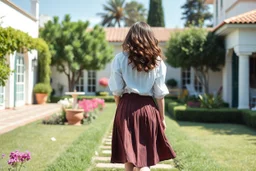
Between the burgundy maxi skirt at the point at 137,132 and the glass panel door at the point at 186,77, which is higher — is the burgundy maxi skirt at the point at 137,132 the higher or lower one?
the lower one

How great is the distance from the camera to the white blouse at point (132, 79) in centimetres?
296

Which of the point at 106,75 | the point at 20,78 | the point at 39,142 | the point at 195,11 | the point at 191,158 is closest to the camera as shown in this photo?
the point at 191,158

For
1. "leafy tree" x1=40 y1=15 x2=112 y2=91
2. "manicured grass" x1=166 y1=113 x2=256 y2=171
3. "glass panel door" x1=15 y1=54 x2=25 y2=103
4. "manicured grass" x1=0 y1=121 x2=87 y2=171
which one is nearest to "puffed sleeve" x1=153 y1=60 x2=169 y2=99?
"manicured grass" x1=166 y1=113 x2=256 y2=171

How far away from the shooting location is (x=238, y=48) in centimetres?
1266

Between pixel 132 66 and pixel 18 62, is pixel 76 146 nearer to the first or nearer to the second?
pixel 132 66

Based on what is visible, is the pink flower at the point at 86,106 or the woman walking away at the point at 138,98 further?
the pink flower at the point at 86,106

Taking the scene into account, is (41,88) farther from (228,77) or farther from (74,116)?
(228,77)

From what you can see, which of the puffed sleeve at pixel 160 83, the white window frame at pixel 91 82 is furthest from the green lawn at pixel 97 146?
the white window frame at pixel 91 82

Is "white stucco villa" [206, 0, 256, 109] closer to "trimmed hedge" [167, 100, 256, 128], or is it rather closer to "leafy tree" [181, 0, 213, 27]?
"trimmed hedge" [167, 100, 256, 128]

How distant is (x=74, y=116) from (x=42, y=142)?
286 cm

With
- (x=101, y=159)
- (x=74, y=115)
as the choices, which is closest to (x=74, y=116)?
(x=74, y=115)

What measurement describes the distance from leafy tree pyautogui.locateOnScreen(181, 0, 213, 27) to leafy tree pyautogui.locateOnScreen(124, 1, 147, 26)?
20.1 ft

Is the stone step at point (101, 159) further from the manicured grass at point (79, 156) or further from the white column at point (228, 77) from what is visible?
the white column at point (228, 77)

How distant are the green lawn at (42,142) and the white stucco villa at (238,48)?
7.11 metres
